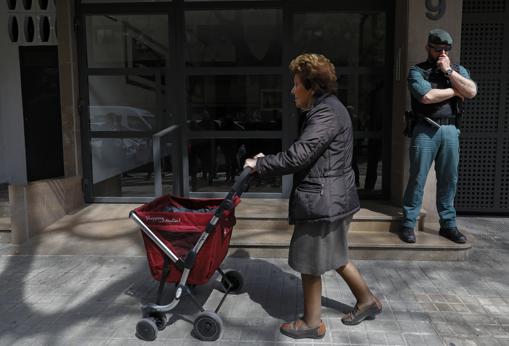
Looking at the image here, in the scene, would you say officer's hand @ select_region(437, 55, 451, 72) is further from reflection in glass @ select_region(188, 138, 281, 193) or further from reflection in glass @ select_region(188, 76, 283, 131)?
reflection in glass @ select_region(188, 138, 281, 193)

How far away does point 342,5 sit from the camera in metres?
6.04

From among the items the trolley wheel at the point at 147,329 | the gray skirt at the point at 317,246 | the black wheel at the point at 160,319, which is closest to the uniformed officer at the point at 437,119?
the gray skirt at the point at 317,246

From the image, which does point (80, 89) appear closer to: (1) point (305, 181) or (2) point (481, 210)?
A: (1) point (305, 181)

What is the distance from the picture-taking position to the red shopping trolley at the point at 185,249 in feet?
10.3

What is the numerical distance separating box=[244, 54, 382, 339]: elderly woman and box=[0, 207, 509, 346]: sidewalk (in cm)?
47

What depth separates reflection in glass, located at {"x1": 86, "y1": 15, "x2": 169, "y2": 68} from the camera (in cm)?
632

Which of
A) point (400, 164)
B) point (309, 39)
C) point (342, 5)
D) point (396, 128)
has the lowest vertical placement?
point (400, 164)

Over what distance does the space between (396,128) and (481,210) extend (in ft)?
5.25

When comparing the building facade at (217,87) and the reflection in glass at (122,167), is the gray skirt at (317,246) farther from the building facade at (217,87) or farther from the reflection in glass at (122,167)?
the reflection in glass at (122,167)

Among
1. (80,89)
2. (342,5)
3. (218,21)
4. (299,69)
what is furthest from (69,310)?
(342,5)

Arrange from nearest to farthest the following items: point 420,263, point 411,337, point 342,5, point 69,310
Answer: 1. point 411,337
2. point 69,310
3. point 420,263
4. point 342,5

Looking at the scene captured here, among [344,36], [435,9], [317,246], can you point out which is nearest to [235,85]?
[344,36]

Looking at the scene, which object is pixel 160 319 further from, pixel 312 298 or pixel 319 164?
pixel 319 164

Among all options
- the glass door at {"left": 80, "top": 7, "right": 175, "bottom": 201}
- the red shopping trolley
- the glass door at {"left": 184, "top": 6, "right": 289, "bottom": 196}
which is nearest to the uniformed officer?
the glass door at {"left": 184, "top": 6, "right": 289, "bottom": 196}
